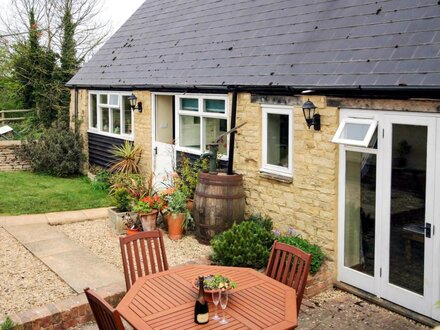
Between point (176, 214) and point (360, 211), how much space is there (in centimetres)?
357

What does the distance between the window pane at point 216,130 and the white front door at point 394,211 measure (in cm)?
334

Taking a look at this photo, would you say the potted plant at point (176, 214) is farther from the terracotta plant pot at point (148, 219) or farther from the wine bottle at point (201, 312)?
the wine bottle at point (201, 312)

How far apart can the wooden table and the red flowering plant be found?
4012mm

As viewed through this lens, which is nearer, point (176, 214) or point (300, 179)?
point (300, 179)

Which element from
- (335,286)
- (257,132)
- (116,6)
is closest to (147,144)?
(257,132)

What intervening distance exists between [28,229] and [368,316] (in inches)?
257

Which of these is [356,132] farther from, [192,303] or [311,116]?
[192,303]

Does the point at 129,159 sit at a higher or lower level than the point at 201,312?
higher

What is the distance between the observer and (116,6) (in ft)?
95.2

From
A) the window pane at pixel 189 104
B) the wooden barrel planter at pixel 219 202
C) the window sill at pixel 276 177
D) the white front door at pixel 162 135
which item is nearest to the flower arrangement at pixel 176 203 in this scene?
the wooden barrel planter at pixel 219 202

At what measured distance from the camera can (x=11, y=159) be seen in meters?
17.3

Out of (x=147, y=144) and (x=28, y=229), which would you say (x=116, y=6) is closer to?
(x=147, y=144)

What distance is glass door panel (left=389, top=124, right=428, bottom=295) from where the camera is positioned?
6000mm

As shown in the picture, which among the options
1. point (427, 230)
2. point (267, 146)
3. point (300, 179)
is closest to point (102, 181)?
point (267, 146)
